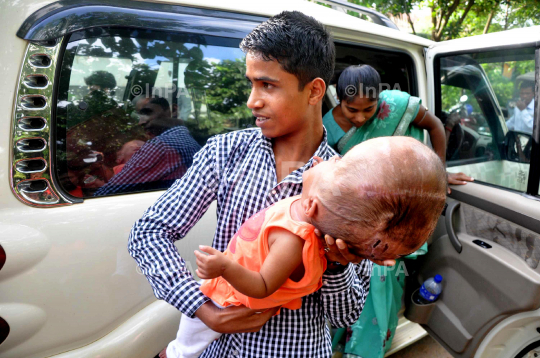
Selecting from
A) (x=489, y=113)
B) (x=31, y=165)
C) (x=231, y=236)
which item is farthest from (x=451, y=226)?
(x=31, y=165)

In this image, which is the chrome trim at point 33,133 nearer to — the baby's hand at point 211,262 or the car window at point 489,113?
the baby's hand at point 211,262

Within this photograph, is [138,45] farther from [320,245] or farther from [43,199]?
[320,245]

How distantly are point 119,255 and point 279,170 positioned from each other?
2.38 feet

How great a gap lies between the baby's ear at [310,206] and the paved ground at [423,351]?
235 cm

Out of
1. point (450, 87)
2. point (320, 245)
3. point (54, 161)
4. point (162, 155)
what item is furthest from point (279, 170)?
point (450, 87)

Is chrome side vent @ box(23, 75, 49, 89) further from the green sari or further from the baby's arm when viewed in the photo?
the green sari

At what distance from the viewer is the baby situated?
3.05 feet

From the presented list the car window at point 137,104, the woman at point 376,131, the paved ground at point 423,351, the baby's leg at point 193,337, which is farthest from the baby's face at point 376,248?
the paved ground at point 423,351

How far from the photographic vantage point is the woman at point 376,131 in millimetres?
2303

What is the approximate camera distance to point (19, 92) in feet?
4.20

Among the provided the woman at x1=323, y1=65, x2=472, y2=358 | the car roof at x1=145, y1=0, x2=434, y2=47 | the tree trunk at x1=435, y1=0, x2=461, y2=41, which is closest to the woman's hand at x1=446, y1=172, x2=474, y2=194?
the woman at x1=323, y1=65, x2=472, y2=358

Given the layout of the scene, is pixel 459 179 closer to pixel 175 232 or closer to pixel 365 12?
pixel 365 12

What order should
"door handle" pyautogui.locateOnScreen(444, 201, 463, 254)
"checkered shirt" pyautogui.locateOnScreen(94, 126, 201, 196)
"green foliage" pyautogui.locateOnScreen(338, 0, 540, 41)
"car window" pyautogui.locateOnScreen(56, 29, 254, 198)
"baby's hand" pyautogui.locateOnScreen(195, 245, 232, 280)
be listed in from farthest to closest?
"green foliage" pyautogui.locateOnScreen(338, 0, 540, 41)
"door handle" pyautogui.locateOnScreen(444, 201, 463, 254)
"checkered shirt" pyautogui.locateOnScreen(94, 126, 201, 196)
"car window" pyautogui.locateOnScreen(56, 29, 254, 198)
"baby's hand" pyautogui.locateOnScreen(195, 245, 232, 280)

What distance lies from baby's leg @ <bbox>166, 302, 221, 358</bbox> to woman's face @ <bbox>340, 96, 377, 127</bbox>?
1555mm
